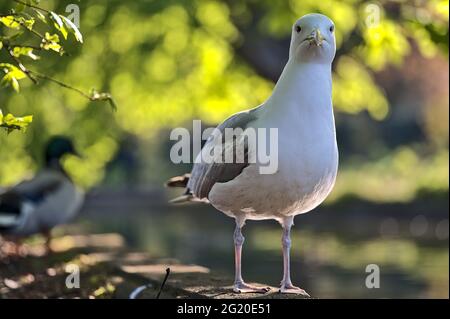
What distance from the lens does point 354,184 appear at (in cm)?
2708

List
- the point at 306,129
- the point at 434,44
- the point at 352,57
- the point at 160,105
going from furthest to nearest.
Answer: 1. the point at 352,57
2. the point at 160,105
3. the point at 434,44
4. the point at 306,129

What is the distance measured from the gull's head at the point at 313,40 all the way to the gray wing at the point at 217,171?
1.36ft

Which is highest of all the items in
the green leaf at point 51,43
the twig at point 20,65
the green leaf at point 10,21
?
the green leaf at point 10,21

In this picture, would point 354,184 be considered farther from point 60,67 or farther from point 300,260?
point 60,67

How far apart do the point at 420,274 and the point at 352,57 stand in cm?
485

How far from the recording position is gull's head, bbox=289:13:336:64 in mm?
4285

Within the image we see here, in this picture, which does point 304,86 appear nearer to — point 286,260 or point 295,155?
point 295,155

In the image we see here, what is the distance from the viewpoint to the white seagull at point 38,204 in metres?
9.55

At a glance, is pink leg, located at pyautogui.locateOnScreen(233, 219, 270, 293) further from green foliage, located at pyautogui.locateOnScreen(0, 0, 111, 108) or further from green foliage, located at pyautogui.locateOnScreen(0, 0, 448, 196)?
green foliage, located at pyautogui.locateOnScreen(0, 0, 448, 196)

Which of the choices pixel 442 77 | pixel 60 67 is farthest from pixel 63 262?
pixel 442 77

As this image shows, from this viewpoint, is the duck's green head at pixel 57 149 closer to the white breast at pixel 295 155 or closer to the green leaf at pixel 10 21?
the white breast at pixel 295 155

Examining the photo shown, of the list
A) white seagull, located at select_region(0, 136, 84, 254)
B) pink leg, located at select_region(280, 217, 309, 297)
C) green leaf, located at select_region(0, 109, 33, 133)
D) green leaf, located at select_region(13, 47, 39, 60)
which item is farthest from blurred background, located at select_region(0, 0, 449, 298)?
green leaf, located at select_region(0, 109, 33, 133)

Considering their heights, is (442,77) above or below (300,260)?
above

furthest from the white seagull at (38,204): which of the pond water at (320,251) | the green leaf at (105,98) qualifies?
the green leaf at (105,98)
